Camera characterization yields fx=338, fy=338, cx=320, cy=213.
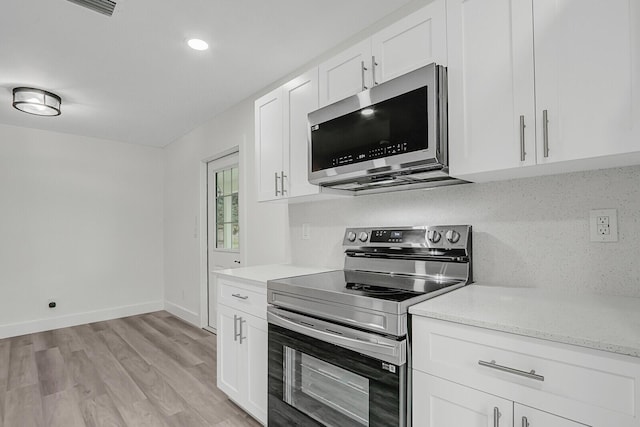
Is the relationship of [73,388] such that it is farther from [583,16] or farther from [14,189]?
[583,16]

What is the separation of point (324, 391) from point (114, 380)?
2.14 m

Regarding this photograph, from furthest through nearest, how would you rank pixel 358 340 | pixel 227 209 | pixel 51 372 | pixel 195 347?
pixel 227 209 < pixel 195 347 < pixel 51 372 < pixel 358 340

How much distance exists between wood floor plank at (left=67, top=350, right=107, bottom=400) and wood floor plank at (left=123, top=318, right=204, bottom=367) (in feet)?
2.01

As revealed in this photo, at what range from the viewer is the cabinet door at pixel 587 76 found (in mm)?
1048

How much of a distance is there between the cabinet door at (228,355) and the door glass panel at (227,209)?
155 centimetres

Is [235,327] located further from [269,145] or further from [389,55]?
[389,55]

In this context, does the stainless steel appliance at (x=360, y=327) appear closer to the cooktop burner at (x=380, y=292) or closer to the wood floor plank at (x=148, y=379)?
the cooktop burner at (x=380, y=292)

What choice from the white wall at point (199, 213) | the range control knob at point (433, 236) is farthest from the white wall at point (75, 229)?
the range control knob at point (433, 236)

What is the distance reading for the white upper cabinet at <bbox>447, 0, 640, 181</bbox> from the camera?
42.0 inches

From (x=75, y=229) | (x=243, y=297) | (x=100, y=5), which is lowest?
(x=243, y=297)

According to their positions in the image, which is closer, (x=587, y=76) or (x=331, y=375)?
(x=587, y=76)

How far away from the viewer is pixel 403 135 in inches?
60.7

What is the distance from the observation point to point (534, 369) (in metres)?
0.96

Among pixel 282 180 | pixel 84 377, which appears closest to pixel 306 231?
pixel 282 180
